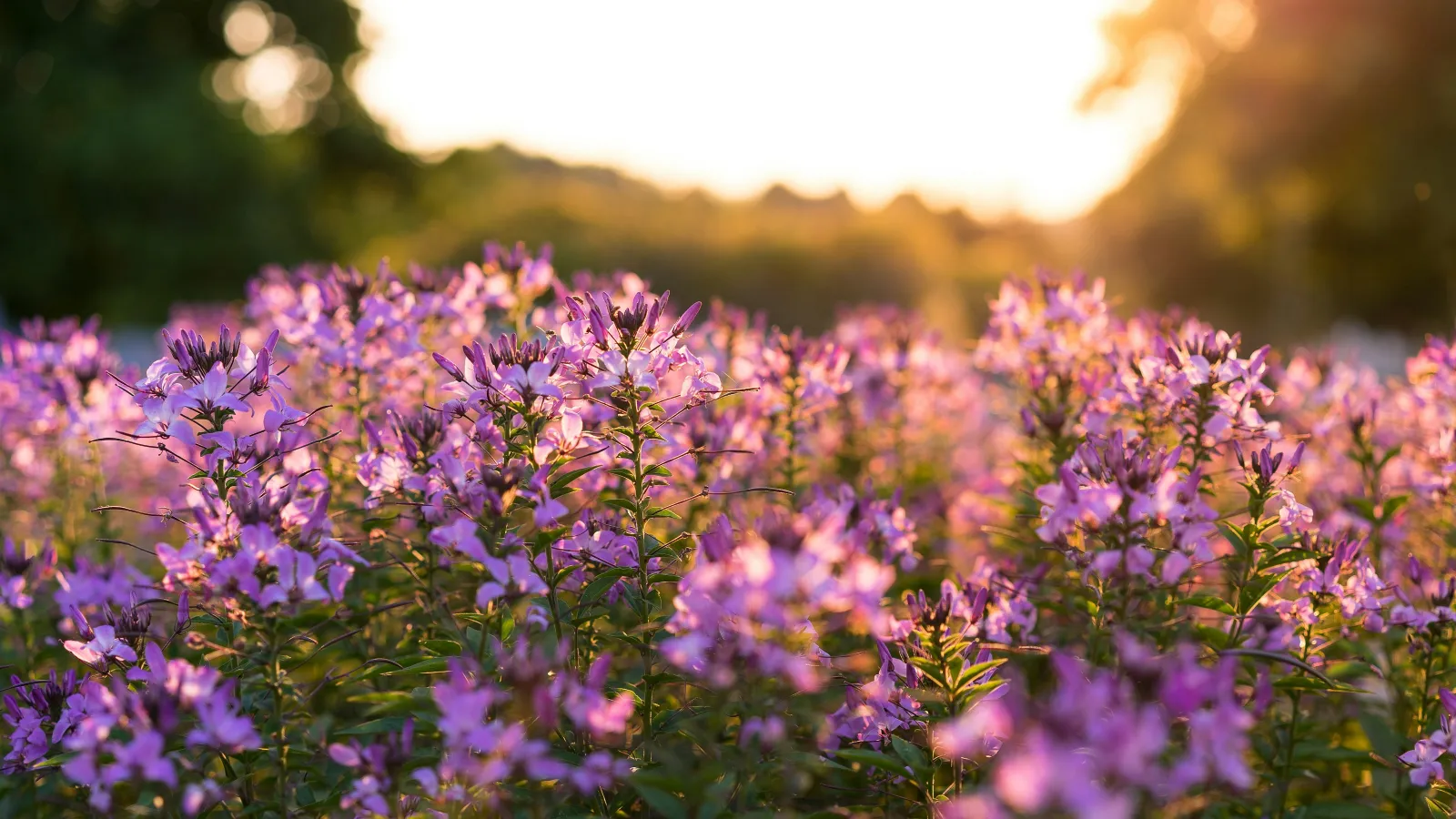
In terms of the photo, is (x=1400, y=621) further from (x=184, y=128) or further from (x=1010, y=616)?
(x=184, y=128)

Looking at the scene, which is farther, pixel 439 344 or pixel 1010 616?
pixel 439 344

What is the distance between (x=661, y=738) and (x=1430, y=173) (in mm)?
16290

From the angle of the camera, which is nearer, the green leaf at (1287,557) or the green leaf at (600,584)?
the green leaf at (600,584)

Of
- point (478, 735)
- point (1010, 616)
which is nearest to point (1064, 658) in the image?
point (478, 735)

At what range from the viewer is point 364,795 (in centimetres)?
189

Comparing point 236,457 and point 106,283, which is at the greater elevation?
point 106,283

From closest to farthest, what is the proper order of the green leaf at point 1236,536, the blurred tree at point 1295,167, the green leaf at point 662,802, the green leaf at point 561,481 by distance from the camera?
the green leaf at point 662,802, the green leaf at point 561,481, the green leaf at point 1236,536, the blurred tree at point 1295,167

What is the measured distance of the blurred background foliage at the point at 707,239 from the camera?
15.7 m

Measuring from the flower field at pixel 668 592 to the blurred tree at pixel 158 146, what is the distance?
1980 cm

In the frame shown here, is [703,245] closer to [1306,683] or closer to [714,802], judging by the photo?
[1306,683]

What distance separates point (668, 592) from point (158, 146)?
20.9 meters

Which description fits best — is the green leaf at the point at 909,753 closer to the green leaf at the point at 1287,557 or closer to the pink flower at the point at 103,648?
the green leaf at the point at 1287,557

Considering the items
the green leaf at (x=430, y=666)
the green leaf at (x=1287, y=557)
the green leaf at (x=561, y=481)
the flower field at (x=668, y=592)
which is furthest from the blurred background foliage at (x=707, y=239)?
the green leaf at (x=430, y=666)

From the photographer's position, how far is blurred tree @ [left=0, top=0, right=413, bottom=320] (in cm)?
2100
